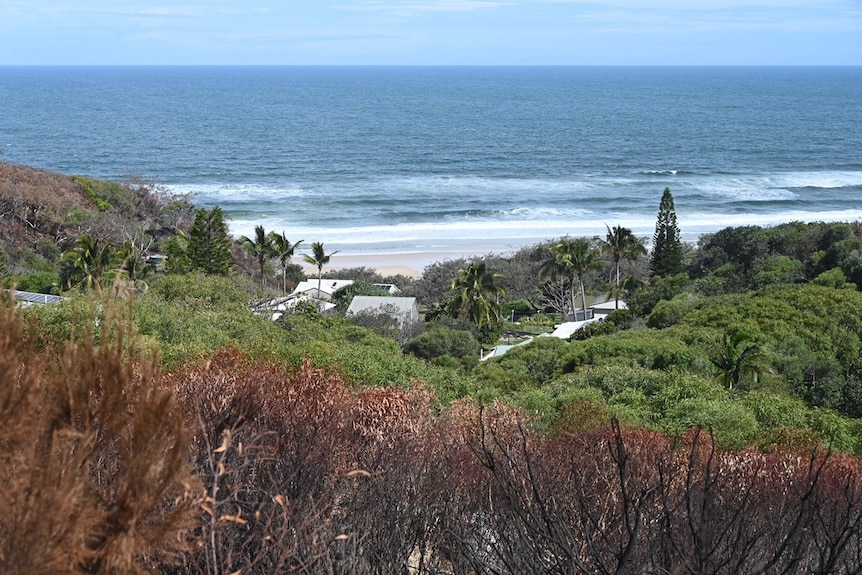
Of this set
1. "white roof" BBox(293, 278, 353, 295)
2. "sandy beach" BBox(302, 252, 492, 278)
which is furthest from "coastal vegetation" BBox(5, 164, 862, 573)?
"sandy beach" BBox(302, 252, 492, 278)

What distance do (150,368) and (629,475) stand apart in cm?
627

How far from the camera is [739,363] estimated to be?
65.8ft

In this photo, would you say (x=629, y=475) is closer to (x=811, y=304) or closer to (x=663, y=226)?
(x=811, y=304)

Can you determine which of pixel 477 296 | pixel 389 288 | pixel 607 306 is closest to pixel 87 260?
pixel 477 296

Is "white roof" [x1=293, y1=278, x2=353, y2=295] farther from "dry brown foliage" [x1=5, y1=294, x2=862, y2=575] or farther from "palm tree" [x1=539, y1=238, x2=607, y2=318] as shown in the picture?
"dry brown foliage" [x1=5, y1=294, x2=862, y2=575]

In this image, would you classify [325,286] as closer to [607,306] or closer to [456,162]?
[607,306]

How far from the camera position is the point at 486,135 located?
111 meters

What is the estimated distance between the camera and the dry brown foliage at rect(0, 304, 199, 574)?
3.67 meters

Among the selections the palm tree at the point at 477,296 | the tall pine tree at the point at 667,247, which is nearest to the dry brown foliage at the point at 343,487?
the palm tree at the point at 477,296

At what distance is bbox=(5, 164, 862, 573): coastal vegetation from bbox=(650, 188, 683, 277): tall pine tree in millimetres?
3263

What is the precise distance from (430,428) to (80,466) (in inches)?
323

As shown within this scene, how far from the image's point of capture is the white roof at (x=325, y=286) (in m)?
40.9

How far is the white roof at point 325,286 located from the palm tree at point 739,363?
22.7 metres

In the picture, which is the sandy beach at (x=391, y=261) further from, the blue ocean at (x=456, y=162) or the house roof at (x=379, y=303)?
the house roof at (x=379, y=303)
